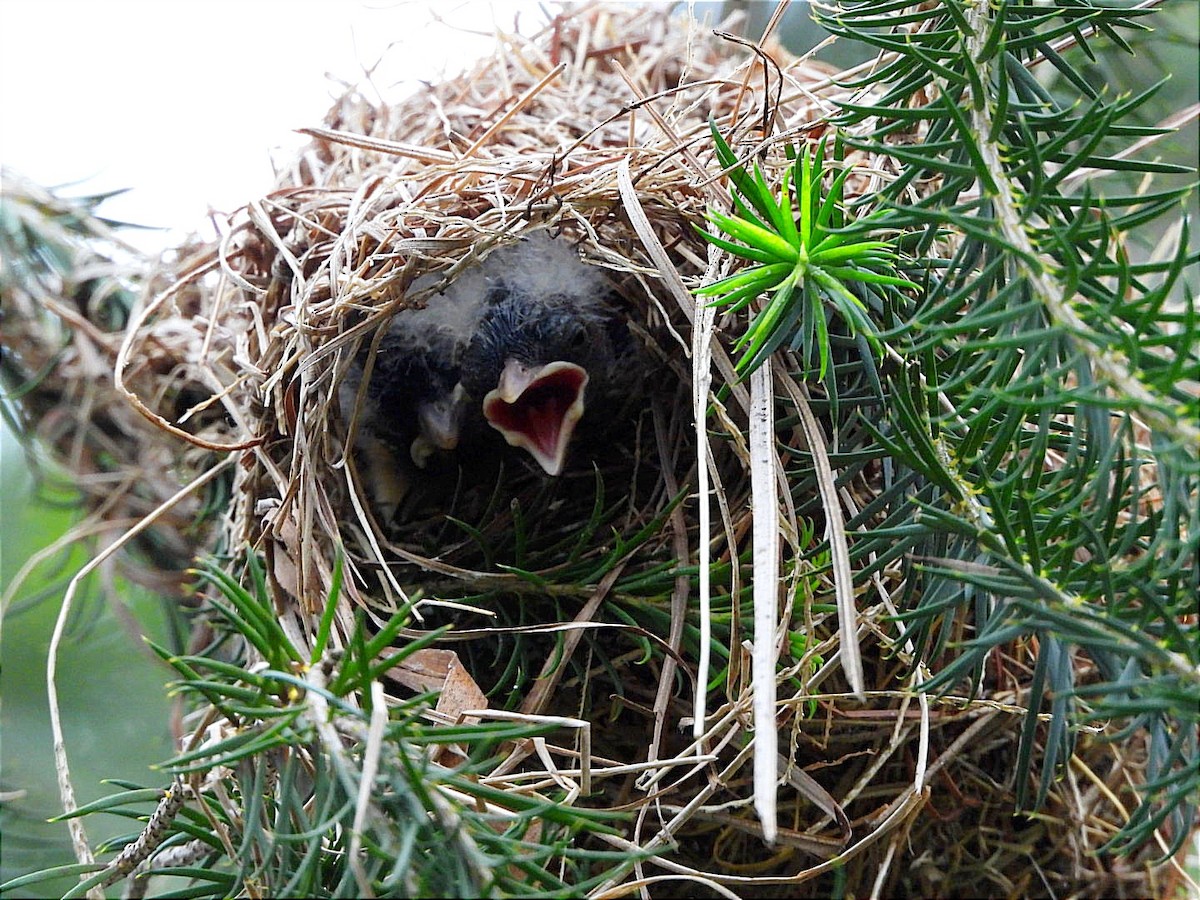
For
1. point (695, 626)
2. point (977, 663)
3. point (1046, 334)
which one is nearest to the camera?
point (1046, 334)

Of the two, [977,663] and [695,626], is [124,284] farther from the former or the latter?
[977,663]

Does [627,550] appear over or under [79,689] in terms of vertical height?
over

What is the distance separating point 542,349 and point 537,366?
24 millimetres

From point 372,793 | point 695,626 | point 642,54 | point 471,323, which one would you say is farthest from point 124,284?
point 372,793

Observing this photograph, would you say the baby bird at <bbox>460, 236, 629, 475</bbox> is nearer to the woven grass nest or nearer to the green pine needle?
the woven grass nest

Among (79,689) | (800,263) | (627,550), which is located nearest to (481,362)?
(627,550)

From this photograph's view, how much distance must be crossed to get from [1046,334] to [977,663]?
0.19 meters

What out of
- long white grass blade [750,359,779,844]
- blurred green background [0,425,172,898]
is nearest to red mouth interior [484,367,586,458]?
long white grass blade [750,359,779,844]

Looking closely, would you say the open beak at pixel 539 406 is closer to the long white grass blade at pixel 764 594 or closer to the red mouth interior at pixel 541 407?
the red mouth interior at pixel 541 407

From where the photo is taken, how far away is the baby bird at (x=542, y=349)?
845mm

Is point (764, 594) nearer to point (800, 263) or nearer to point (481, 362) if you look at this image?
point (800, 263)

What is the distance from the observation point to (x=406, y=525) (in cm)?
90

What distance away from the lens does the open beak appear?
32.9 inches

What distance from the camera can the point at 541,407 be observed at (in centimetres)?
86
